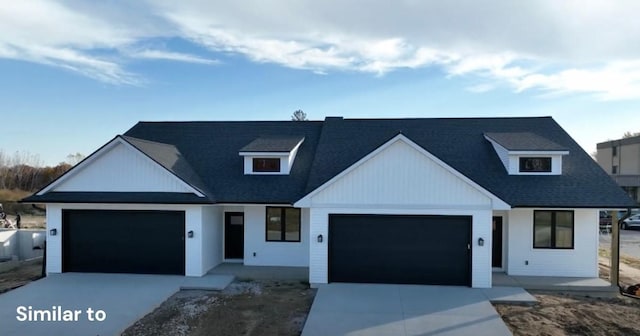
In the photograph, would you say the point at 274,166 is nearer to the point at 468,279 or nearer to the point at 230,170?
the point at 230,170

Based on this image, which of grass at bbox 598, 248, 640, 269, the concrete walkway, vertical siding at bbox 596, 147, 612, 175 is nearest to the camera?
the concrete walkway

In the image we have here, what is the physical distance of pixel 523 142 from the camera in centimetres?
1520

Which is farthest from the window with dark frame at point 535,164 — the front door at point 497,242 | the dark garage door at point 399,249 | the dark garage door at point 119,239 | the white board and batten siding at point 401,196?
the dark garage door at point 119,239

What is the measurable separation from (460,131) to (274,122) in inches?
314

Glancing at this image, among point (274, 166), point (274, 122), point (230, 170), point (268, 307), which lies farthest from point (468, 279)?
point (274, 122)

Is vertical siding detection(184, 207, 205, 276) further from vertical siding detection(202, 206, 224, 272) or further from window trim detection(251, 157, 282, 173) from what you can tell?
window trim detection(251, 157, 282, 173)

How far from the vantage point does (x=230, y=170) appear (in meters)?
16.1

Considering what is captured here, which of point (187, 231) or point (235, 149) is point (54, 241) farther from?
point (235, 149)

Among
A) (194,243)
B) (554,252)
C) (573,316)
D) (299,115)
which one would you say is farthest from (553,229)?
(299,115)

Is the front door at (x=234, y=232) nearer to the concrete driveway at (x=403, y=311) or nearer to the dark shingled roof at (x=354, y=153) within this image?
the dark shingled roof at (x=354, y=153)

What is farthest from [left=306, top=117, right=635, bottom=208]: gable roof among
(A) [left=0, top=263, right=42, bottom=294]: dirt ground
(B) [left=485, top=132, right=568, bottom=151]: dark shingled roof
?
(A) [left=0, top=263, right=42, bottom=294]: dirt ground

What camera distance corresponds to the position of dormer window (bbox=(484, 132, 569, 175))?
47.7 ft

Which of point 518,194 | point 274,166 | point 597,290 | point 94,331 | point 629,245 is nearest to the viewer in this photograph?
point 94,331

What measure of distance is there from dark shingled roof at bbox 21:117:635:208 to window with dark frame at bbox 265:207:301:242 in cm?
82
